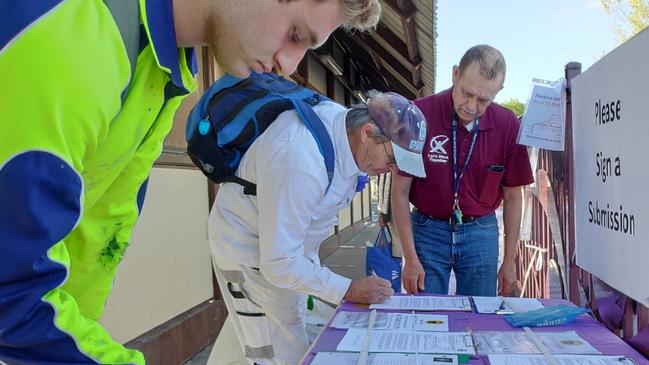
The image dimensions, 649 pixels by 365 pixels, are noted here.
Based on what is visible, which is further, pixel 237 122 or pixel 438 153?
pixel 438 153

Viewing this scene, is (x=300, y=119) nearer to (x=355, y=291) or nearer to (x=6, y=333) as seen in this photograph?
(x=355, y=291)

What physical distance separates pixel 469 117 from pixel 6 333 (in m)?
1.94

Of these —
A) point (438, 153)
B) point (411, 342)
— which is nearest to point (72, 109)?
point (411, 342)

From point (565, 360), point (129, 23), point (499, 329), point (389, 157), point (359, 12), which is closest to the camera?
point (129, 23)

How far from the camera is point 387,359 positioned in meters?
1.33

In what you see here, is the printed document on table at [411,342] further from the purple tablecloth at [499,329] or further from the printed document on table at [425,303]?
the printed document on table at [425,303]

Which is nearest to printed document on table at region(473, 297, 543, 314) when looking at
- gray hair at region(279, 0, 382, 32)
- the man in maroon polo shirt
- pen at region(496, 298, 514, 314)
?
pen at region(496, 298, 514, 314)

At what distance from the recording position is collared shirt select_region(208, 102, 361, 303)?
64.1 inches

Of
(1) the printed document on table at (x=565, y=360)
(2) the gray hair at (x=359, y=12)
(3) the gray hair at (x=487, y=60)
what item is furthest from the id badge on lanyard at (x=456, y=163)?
(2) the gray hair at (x=359, y=12)

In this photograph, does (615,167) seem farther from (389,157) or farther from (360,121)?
(360,121)

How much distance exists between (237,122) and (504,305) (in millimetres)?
1080

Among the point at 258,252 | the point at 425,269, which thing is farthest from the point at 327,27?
the point at 425,269

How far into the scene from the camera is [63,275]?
70 centimetres

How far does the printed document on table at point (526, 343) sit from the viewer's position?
4.49 ft
